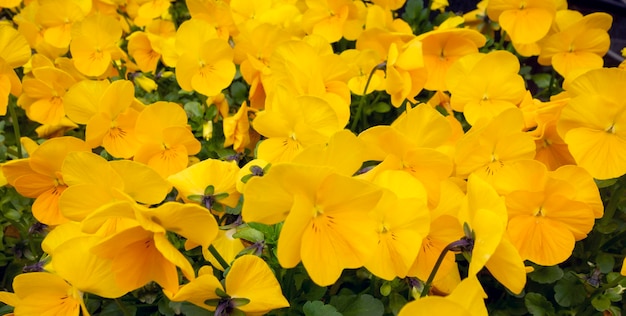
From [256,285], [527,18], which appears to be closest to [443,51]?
[527,18]

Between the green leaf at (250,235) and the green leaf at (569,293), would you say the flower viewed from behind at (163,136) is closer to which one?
the green leaf at (250,235)

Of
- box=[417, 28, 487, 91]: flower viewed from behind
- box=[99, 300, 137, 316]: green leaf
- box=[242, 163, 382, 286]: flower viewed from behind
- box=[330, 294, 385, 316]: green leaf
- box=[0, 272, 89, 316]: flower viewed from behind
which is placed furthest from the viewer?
box=[417, 28, 487, 91]: flower viewed from behind

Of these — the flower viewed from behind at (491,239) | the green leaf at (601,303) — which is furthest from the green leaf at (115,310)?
the green leaf at (601,303)

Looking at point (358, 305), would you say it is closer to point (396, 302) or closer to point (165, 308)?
point (396, 302)

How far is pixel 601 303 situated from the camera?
103 centimetres

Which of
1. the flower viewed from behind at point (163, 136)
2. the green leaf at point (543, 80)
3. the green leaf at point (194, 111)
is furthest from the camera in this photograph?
the green leaf at point (543, 80)

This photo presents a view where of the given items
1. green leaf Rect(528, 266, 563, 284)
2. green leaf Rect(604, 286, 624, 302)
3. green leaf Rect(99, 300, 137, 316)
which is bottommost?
green leaf Rect(604, 286, 624, 302)

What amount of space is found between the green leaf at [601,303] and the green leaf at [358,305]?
40 cm

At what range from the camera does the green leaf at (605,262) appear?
3.61 feet

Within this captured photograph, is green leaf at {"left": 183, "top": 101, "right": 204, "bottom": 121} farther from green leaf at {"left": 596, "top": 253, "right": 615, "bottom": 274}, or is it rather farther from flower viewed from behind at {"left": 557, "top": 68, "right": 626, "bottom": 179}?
green leaf at {"left": 596, "top": 253, "right": 615, "bottom": 274}

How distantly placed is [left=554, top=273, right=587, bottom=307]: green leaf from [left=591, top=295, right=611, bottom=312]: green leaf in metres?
0.05

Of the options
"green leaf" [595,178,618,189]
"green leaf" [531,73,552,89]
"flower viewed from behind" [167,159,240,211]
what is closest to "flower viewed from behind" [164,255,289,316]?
"flower viewed from behind" [167,159,240,211]

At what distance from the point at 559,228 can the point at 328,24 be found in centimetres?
85

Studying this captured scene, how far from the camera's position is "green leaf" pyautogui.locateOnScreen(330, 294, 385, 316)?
905 millimetres
